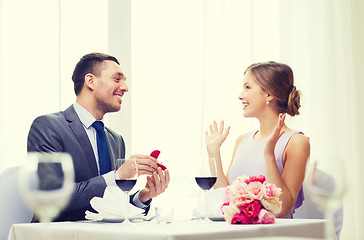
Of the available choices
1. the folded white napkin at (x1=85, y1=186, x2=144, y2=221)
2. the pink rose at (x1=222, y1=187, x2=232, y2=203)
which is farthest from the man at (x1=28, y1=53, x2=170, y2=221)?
the pink rose at (x1=222, y1=187, x2=232, y2=203)

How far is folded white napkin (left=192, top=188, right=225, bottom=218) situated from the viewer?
1.70 metres

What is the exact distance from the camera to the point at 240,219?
1.54m

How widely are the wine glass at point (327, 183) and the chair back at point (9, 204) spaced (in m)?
1.03

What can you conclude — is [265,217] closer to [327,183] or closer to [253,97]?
[327,183]

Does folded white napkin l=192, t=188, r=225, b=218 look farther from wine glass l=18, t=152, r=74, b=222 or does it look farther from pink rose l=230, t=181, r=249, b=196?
wine glass l=18, t=152, r=74, b=222

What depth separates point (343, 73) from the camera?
421cm

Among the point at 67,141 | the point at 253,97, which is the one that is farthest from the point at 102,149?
the point at 253,97

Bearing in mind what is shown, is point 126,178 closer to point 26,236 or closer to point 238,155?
point 26,236

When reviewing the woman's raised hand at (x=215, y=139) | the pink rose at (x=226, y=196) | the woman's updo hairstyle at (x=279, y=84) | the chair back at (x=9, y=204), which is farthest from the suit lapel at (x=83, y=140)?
the woman's updo hairstyle at (x=279, y=84)

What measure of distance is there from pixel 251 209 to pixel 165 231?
1.15 ft

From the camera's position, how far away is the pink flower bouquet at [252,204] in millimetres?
1540

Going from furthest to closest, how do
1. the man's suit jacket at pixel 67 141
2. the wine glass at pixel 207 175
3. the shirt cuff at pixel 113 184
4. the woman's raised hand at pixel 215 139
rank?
the woman's raised hand at pixel 215 139 → the man's suit jacket at pixel 67 141 → the shirt cuff at pixel 113 184 → the wine glass at pixel 207 175

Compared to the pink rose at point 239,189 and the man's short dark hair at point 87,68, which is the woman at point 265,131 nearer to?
the man's short dark hair at point 87,68

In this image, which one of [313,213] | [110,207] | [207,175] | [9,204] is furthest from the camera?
[313,213]
